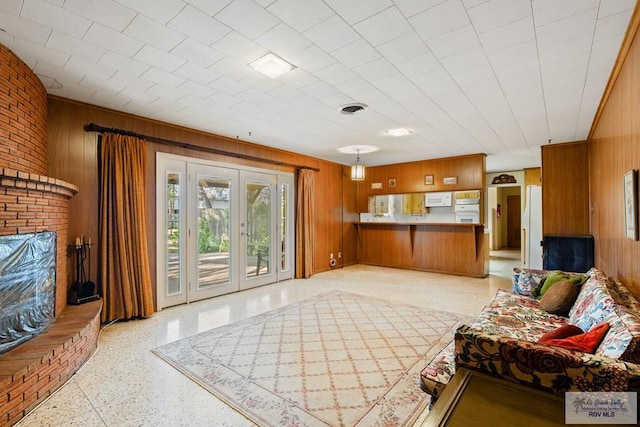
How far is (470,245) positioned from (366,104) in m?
4.55

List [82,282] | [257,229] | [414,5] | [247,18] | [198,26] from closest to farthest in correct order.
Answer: [414,5] < [247,18] < [198,26] < [82,282] < [257,229]

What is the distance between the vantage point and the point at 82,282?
11.6ft

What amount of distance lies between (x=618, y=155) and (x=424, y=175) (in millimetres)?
4409

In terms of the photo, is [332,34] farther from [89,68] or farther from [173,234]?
[173,234]

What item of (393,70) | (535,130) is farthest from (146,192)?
(535,130)

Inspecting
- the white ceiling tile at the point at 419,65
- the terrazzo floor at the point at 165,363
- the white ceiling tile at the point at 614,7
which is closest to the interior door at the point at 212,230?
the terrazzo floor at the point at 165,363

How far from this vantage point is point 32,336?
2492 mm

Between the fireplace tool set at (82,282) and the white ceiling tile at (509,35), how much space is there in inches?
179

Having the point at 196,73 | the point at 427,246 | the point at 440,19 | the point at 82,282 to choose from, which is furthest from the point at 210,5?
the point at 427,246

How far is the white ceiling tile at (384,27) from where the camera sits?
80.7 inches

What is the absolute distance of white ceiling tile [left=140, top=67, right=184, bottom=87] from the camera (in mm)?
2875

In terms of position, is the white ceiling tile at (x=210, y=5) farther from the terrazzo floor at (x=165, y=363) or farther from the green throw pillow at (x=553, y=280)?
the green throw pillow at (x=553, y=280)

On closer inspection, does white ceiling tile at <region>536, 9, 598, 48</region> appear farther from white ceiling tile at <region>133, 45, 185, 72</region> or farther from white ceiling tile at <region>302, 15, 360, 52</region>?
white ceiling tile at <region>133, 45, 185, 72</region>

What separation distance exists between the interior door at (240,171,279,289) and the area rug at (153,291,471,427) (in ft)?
5.17
